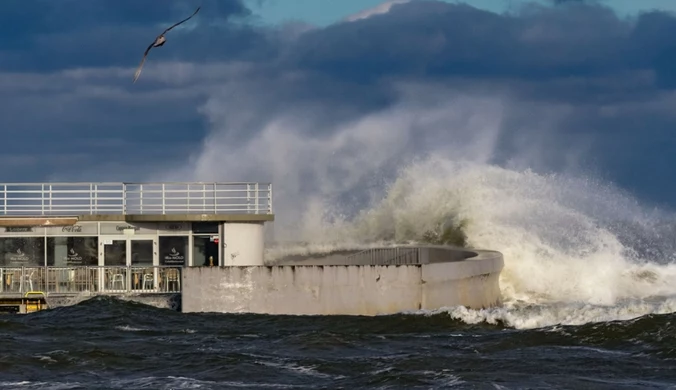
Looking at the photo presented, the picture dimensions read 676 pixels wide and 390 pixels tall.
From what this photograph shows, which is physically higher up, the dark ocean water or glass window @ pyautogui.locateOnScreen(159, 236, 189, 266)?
glass window @ pyautogui.locateOnScreen(159, 236, 189, 266)

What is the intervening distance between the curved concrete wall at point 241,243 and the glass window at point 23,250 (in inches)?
179

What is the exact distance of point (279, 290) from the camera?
2617 cm

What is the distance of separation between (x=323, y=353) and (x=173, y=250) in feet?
35.9

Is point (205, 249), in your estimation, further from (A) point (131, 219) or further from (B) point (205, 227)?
(A) point (131, 219)

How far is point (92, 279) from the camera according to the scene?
29.2m

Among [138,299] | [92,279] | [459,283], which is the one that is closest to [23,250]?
[92,279]

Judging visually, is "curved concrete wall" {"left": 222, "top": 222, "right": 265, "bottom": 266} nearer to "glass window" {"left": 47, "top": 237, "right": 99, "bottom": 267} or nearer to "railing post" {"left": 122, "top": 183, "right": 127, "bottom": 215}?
"railing post" {"left": 122, "top": 183, "right": 127, "bottom": 215}

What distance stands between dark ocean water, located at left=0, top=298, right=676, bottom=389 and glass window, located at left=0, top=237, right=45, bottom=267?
4677 mm

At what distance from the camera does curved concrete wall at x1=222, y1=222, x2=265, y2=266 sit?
101ft

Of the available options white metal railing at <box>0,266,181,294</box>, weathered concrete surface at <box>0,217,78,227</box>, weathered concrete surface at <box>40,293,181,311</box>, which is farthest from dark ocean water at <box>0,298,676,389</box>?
weathered concrete surface at <box>0,217,78,227</box>

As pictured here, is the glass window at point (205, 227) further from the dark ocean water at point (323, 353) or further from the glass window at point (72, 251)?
the dark ocean water at point (323, 353)

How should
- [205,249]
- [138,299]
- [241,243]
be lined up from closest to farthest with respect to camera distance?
[138,299], [241,243], [205,249]

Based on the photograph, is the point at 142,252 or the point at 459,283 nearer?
the point at 459,283

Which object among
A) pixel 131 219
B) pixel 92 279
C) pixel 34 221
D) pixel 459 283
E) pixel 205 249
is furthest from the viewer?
pixel 205 249
